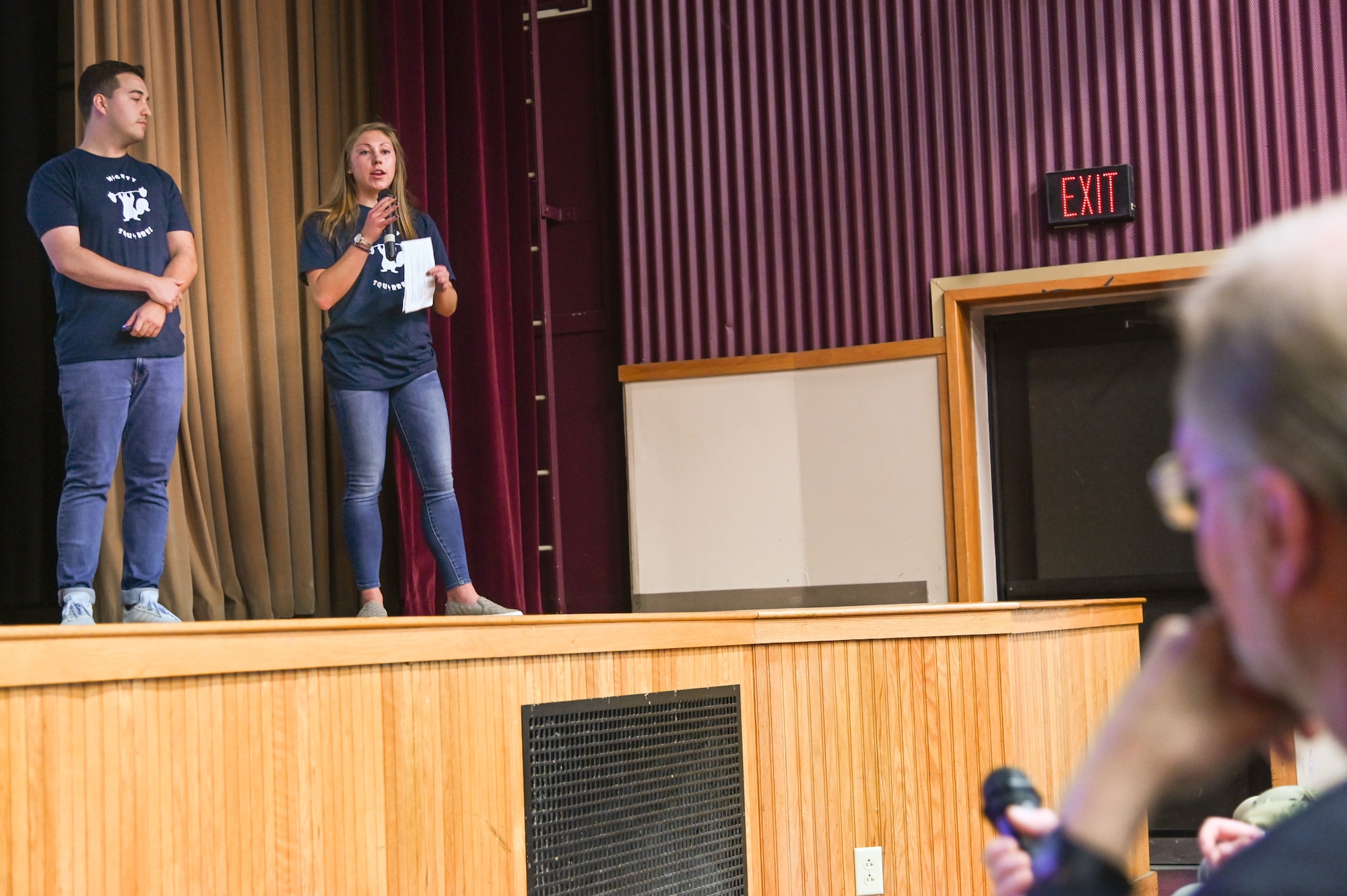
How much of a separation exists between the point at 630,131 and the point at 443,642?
9.95 ft

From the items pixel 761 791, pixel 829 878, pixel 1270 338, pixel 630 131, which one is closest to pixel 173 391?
pixel 761 791

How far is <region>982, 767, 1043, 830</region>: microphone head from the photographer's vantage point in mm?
543

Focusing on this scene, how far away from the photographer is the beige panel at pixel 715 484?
4.83m

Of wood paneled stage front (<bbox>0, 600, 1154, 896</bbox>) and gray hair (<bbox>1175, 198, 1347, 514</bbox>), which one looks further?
wood paneled stage front (<bbox>0, 600, 1154, 896</bbox>)

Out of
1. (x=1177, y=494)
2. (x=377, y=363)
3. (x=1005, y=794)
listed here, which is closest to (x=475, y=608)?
(x=377, y=363)

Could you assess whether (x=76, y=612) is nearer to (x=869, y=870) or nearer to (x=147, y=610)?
(x=147, y=610)

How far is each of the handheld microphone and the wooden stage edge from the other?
142 cm

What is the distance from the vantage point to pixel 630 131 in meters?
5.06

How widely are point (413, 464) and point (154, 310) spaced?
74 centimetres

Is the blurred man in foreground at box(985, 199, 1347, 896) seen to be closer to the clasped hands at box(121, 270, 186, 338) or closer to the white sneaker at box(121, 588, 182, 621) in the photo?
the white sneaker at box(121, 588, 182, 621)

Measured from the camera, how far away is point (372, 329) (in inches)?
134

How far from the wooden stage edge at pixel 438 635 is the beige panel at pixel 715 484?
1222 millimetres

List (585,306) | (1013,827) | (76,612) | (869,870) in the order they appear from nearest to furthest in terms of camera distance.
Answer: (1013,827)
(76,612)
(869,870)
(585,306)

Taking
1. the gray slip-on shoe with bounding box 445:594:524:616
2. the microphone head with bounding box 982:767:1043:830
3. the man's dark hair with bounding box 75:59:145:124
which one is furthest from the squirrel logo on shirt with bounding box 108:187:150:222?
the microphone head with bounding box 982:767:1043:830
